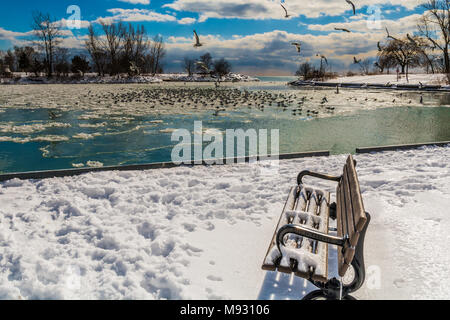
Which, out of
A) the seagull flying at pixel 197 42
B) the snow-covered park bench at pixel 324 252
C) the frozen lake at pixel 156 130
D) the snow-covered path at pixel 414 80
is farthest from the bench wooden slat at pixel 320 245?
the snow-covered path at pixel 414 80

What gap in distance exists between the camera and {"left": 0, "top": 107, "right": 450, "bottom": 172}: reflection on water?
815cm

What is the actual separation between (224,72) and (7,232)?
97773 millimetres

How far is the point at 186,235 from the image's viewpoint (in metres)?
3.76

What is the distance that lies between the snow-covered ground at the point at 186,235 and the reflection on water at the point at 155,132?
2.68m

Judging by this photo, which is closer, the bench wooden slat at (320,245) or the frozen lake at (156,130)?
the bench wooden slat at (320,245)

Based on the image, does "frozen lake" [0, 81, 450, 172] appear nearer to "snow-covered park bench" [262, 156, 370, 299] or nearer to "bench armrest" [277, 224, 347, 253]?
"snow-covered park bench" [262, 156, 370, 299]

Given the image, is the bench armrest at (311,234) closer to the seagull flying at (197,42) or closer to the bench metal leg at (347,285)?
the bench metal leg at (347,285)

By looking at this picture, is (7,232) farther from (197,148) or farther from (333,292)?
(197,148)

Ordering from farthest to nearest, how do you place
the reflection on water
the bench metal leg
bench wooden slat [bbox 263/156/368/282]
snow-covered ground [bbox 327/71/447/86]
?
snow-covered ground [bbox 327/71/447/86] < the reflection on water < the bench metal leg < bench wooden slat [bbox 263/156/368/282]

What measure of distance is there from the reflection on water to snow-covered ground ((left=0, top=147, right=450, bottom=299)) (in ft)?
8.79

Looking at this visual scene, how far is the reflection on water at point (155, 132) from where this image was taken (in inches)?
321

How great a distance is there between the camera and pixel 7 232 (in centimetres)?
375

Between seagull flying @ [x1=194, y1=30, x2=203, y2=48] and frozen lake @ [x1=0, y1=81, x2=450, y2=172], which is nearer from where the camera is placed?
frozen lake @ [x1=0, y1=81, x2=450, y2=172]

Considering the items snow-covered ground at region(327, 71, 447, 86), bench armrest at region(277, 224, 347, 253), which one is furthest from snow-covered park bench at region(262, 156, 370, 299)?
snow-covered ground at region(327, 71, 447, 86)
